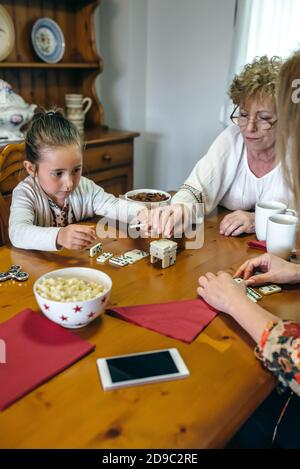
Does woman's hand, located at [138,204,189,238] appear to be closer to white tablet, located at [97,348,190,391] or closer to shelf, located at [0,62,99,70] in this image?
white tablet, located at [97,348,190,391]

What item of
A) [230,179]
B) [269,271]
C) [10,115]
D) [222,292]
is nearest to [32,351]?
[222,292]

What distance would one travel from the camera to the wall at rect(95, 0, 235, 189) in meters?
2.99

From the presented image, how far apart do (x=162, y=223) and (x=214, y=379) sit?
66cm

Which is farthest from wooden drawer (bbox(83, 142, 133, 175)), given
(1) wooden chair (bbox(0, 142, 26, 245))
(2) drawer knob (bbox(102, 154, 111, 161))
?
(1) wooden chair (bbox(0, 142, 26, 245))

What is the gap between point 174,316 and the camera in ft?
3.14

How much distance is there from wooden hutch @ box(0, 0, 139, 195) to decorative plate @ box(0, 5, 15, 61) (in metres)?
0.07

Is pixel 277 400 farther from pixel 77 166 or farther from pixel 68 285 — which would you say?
pixel 77 166

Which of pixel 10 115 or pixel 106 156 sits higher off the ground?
pixel 10 115

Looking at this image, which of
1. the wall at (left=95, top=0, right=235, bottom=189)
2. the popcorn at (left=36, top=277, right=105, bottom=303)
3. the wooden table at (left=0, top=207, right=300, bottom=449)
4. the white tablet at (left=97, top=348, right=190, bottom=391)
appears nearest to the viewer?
the wooden table at (left=0, top=207, right=300, bottom=449)

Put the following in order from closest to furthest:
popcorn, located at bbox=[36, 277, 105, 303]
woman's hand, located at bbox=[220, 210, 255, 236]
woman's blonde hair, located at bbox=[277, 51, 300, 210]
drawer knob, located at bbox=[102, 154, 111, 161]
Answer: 1. popcorn, located at bbox=[36, 277, 105, 303]
2. woman's blonde hair, located at bbox=[277, 51, 300, 210]
3. woman's hand, located at bbox=[220, 210, 255, 236]
4. drawer knob, located at bbox=[102, 154, 111, 161]

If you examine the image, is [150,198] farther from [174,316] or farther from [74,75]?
[74,75]

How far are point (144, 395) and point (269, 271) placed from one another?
1.79 feet

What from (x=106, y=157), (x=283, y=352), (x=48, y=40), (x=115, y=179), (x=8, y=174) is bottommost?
(x=115, y=179)

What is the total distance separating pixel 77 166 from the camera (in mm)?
1487
